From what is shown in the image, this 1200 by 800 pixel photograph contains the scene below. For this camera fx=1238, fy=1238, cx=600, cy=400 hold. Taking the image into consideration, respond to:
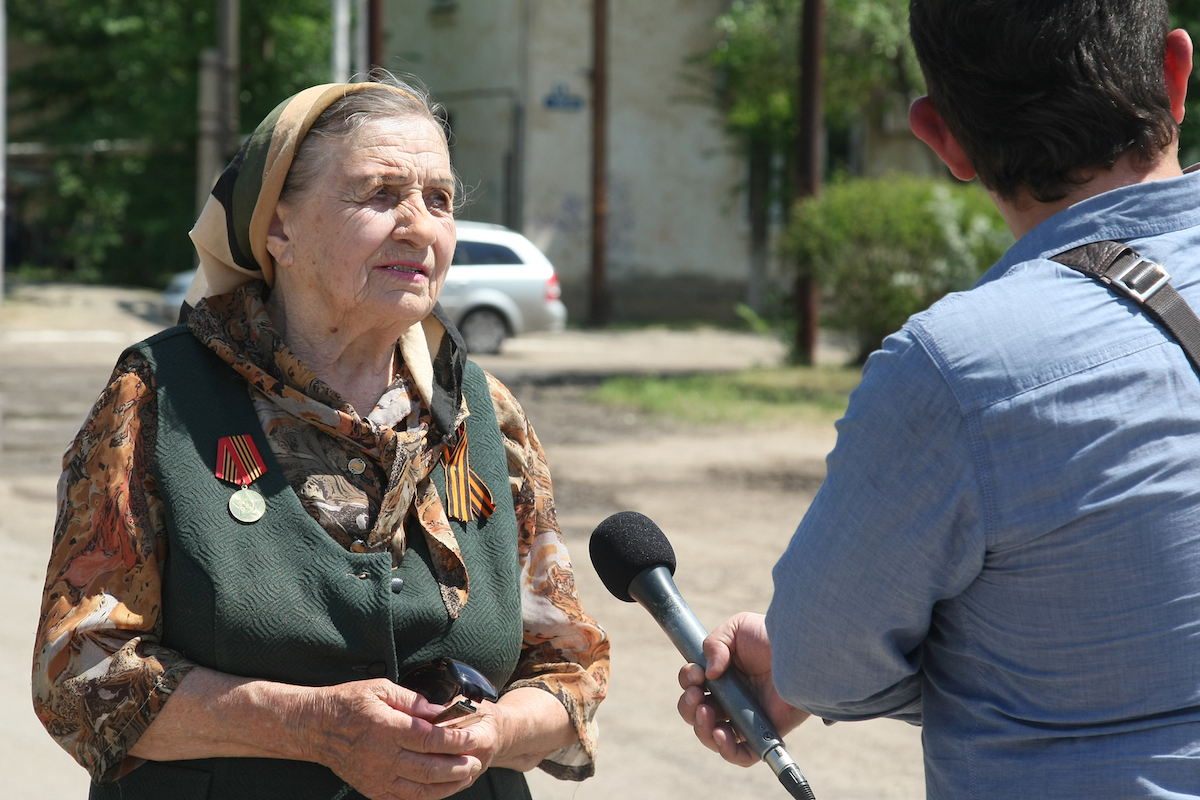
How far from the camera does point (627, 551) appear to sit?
6.63 ft

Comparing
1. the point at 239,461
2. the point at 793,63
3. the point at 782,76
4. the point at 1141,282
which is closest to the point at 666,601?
the point at 239,461

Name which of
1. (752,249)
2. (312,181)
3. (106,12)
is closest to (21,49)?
(106,12)

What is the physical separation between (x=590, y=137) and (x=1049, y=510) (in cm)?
2505

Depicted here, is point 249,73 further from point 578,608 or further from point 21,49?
point 578,608

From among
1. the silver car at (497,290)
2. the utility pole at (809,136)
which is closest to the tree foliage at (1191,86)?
the utility pole at (809,136)

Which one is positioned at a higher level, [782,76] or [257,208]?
[782,76]

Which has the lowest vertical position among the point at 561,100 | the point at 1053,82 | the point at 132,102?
the point at 132,102

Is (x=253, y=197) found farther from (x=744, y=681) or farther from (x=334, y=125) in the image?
(x=744, y=681)

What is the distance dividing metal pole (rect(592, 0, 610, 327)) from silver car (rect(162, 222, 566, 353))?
5685 millimetres

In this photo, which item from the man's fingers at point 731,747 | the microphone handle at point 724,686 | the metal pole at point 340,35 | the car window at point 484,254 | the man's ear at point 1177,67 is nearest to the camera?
the man's ear at point 1177,67

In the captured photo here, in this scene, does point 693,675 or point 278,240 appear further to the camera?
point 278,240

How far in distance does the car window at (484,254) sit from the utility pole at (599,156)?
592cm

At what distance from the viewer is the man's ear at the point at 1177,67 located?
160cm

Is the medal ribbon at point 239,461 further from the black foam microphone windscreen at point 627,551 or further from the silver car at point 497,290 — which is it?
the silver car at point 497,290
